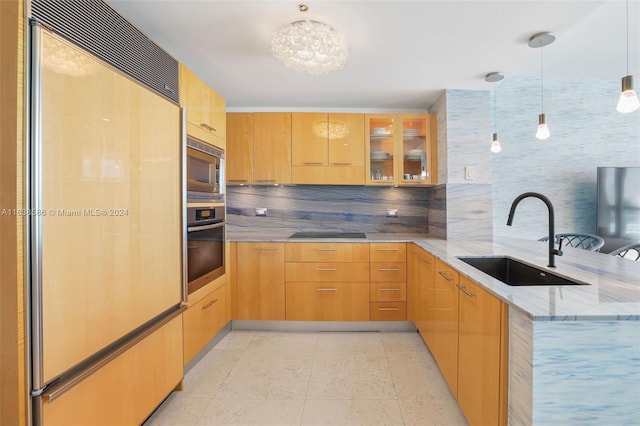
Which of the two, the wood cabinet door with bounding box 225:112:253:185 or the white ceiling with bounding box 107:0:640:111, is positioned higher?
the white ceiling with bounding box 107:0:640:111

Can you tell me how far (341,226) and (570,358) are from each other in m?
2.47

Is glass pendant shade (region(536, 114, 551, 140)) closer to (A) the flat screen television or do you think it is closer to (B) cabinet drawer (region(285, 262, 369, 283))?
(A) the flat screen television

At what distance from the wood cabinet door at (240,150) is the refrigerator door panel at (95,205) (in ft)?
4.45

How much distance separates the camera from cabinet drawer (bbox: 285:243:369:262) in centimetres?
264

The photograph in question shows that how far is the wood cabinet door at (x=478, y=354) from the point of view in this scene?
1133 millimetres

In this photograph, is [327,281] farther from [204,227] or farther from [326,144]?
[326,144]

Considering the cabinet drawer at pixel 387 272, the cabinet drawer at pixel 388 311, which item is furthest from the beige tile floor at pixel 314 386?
the cabinet drawer at pixel 387 272

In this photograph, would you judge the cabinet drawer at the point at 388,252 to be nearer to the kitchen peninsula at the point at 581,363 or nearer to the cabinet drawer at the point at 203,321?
the cabinet drawer at the point at 203,321

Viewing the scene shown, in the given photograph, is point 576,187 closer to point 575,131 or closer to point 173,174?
point 575,131

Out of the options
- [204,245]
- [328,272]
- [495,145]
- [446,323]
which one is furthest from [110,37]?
[495,145]

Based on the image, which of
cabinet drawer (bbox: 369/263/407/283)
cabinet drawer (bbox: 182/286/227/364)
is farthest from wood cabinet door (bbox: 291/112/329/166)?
cabinet drawer (bbox: 182/286/227/364)

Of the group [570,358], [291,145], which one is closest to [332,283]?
[291,145]

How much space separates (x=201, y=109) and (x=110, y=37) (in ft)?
2.80

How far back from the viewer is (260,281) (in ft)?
8.81
